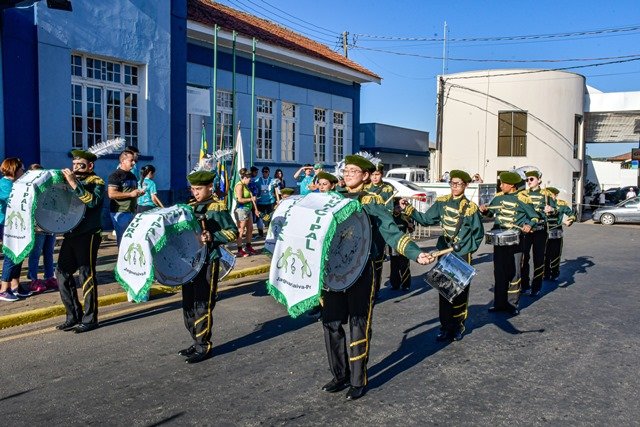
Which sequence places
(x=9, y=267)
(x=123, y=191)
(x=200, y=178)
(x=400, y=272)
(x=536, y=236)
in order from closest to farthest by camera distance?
1. (x=200, y=178)
2. (x=9, y=267)
3. (x=123, y=191)
4. (x=400, y=272)
5. (x=536, y=236)

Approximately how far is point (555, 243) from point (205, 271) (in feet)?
22.8

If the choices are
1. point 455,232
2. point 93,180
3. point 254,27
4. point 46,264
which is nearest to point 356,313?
point 455,232

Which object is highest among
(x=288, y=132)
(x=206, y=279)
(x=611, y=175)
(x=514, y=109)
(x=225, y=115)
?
(x=514, y=109)

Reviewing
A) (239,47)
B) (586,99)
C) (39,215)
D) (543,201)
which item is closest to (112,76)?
(239,47)

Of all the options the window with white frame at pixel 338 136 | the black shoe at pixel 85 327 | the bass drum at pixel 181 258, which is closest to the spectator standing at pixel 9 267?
the black shoe at pixel 85 327

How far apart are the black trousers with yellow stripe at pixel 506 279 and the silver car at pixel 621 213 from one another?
70.2ft

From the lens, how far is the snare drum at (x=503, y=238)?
7.62m

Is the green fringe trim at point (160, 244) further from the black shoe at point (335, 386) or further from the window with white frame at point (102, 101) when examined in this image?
the window with white frame at point (102, 101)

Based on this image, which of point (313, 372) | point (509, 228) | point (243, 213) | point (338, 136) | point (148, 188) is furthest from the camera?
point (338, 136)

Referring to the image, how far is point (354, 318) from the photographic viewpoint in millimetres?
4746

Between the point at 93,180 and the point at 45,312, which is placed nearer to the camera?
the point at 93,180

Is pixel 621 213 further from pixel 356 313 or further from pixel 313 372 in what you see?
pixel 356 313

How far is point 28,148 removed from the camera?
11977 millimetres

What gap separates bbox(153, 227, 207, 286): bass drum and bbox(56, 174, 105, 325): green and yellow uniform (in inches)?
58.8
